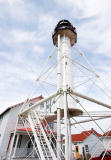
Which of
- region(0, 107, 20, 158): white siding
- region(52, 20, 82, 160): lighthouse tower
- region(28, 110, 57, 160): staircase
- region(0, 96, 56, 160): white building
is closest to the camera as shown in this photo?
region(28, 110, 57, 160): staircase

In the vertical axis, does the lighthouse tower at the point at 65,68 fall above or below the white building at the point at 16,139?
above

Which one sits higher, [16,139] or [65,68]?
[65,68]

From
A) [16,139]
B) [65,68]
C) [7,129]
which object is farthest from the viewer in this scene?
[7,129]

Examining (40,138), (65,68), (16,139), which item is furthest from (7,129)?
(65,68)

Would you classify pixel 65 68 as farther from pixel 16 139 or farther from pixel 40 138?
pixel 16 139

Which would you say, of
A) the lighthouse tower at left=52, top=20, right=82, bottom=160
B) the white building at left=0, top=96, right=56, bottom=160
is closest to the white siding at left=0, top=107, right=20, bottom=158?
the white building at left=0, top=96, right=56, bottom=160

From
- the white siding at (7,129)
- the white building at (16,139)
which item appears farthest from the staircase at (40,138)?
the white siding at (7,129)

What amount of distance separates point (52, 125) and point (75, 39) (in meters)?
11.6

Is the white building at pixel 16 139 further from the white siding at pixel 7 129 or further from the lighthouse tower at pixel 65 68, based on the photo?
the lighthouse tower at pixel 65 68

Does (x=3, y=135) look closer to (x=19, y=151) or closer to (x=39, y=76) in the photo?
(x=19, y=151)

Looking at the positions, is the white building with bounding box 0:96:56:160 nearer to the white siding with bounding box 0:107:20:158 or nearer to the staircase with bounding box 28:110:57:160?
the white siding with bounding box 0:107:20:158

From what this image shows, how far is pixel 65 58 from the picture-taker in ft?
27.6

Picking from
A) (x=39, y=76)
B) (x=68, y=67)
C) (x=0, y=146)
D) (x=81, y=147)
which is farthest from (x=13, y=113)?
(x=81, y=147)

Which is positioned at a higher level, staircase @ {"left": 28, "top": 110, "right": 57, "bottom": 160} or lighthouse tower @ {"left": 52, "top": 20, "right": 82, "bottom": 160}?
lighthouse tower @ {"left": 52, "top": 20, "right": 82, "bottom": 160}
